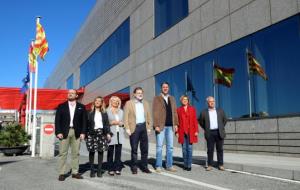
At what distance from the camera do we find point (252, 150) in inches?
478

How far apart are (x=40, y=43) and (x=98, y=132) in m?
8.68

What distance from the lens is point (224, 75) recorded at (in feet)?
46.7

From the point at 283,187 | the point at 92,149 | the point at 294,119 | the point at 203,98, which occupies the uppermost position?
the point at 203,98

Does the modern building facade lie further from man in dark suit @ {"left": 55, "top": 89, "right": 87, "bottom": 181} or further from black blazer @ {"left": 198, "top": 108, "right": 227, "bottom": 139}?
man in dark suit @ {"left": 55, "top": 89, "right": 87, "bottom": 181}

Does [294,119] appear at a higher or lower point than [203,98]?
lower

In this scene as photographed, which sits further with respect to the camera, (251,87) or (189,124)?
(251,87)

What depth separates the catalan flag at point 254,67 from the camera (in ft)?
40.1

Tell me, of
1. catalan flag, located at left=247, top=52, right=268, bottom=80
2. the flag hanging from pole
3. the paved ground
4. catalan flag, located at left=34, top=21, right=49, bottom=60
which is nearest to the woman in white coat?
the paved ground

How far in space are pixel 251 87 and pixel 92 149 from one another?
22.4ft

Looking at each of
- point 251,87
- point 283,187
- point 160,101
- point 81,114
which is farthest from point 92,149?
point 251,87

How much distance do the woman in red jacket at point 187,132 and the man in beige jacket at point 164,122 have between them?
20cm

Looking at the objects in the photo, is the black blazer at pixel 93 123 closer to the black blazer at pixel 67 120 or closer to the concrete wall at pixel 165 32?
the black blazer at pixel 67 120

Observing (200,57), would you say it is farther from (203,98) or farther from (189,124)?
(189,124)

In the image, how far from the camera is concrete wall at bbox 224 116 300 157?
10.5 m
